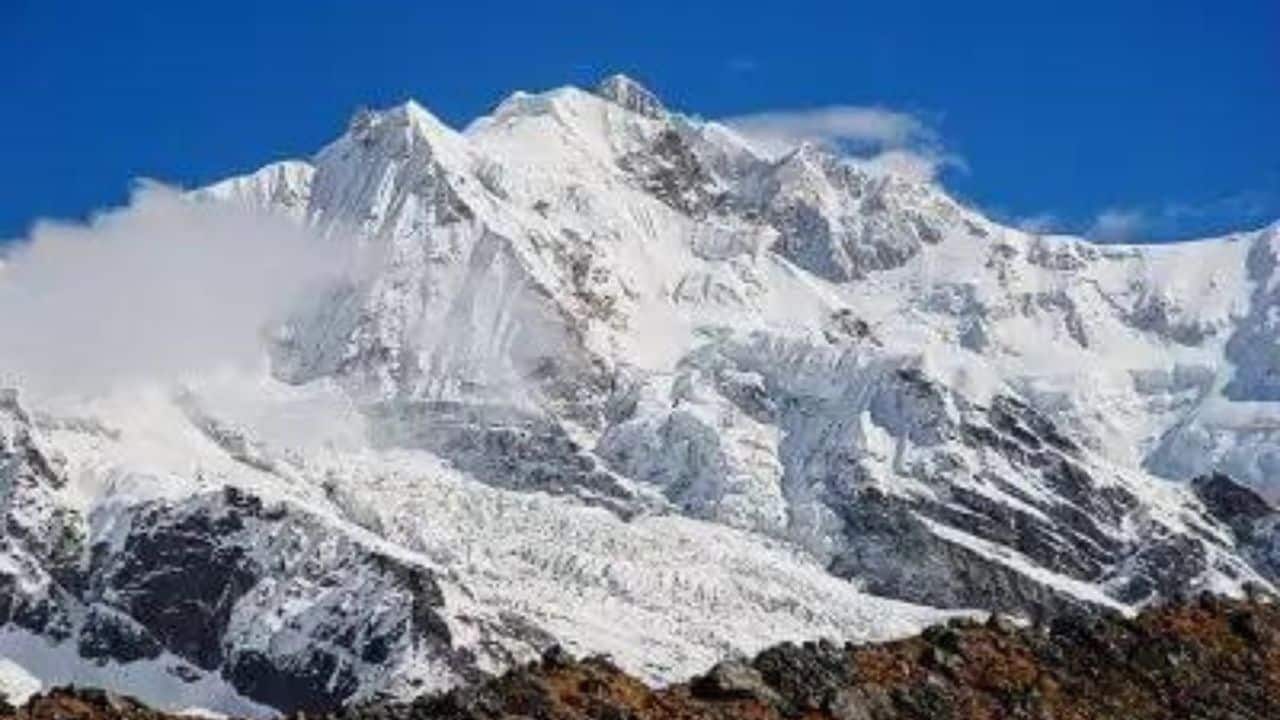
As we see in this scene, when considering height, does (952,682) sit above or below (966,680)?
below

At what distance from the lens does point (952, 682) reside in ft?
194

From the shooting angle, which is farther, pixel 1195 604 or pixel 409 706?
pixel 1195 604

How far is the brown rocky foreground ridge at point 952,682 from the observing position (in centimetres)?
5438

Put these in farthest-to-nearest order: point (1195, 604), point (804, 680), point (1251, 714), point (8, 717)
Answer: point (1195, 604)
point (1251, 714)
point (804, 680)
point (8, 717)

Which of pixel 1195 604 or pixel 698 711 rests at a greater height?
pixel 1195 604

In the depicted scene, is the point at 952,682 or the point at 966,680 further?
the point at 966,680

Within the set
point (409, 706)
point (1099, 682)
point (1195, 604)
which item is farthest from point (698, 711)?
point (1195, 604)

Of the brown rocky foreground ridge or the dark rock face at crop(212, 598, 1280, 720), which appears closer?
the brown rocky foreground ridge

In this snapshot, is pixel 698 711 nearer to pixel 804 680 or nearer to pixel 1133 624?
pixel 804 680

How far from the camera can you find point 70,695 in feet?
182

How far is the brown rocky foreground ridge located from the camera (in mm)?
54375

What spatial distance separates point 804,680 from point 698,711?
2905mm

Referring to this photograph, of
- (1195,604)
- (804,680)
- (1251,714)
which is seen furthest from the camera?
(1195,604)

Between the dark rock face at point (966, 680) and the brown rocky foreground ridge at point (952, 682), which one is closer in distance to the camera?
the brown rocky foreground ridge at point (952, 682)
